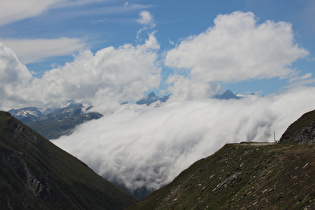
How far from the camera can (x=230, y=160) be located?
198 ft

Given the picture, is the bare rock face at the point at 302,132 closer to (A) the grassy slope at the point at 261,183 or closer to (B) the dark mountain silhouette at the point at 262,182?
A: (B) the dark mountain silhouette at the point at 262,182

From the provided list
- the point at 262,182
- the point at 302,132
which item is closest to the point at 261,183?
the point at 262,182

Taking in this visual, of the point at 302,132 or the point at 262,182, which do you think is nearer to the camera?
the point at 262,182

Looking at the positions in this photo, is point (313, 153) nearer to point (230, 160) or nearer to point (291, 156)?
point (291, 156)

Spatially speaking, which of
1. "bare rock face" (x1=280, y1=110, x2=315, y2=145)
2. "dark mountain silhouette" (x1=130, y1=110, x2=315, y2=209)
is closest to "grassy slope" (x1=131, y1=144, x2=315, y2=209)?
"dark mountain silhouette" (x1=130, y1=110, x2=315, y2=209)

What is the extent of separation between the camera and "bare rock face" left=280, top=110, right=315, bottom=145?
59.5m

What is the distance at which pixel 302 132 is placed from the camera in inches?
2496

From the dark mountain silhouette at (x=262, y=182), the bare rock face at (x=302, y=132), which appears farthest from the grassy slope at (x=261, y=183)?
the bare rock face at (x=302, y=132)

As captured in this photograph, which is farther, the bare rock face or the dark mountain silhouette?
the bare rock face

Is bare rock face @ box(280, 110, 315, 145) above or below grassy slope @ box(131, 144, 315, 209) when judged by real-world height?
above

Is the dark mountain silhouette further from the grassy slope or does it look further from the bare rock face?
the bare rock face

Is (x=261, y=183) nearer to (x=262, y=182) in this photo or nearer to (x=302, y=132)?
(x=262, y=182)

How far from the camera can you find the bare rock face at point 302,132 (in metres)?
59.5

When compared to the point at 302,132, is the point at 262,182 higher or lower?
lower
